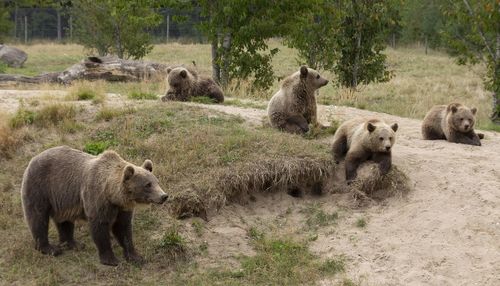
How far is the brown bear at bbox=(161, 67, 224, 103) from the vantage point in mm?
13641

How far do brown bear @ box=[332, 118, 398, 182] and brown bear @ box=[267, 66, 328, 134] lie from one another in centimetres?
119

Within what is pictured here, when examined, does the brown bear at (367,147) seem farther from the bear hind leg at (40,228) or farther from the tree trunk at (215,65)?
the tree trunk at (215,65)

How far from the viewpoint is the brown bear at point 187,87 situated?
1364cm

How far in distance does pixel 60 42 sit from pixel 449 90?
37.6 metres

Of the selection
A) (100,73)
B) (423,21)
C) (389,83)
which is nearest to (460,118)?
(100,73)

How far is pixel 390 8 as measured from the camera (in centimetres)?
1897

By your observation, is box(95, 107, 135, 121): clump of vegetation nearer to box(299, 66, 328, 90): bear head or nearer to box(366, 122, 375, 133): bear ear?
box(299, 66, 328, 90): bear head

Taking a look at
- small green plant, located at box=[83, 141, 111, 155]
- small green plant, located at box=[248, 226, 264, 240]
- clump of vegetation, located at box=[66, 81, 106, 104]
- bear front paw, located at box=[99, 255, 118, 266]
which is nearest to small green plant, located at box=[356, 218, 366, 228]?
small green plant, located at box=[248, 226, 264, 240]

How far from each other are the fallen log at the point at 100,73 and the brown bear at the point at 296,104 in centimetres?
798

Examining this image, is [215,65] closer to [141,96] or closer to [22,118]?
[141,96]

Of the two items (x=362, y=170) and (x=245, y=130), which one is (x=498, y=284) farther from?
(x=245, y=130)

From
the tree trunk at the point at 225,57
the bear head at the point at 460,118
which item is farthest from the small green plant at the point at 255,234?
the tree trunk at the point at 225,57

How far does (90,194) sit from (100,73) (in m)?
12.3

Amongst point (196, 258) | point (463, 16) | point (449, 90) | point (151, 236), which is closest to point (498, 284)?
point (196, 258)
